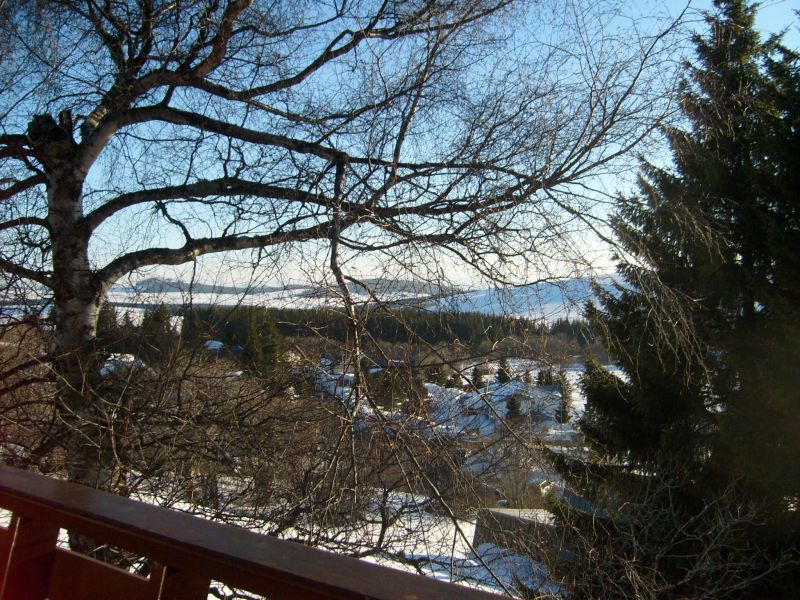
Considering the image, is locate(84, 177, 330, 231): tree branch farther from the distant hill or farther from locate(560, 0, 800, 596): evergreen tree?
locate(560, 0, 800, 596): evergreen tree

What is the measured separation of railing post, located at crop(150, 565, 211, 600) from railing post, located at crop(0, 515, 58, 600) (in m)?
0.35

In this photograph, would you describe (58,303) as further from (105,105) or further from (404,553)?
(404,553)

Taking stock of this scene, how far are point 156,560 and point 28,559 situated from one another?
42 centimetres

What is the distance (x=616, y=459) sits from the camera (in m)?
10.8

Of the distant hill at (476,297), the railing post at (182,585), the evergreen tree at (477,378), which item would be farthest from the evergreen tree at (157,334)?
the railing post at (182,585)

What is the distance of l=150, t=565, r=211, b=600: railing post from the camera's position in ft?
3.56

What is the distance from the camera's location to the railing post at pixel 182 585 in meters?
1.08

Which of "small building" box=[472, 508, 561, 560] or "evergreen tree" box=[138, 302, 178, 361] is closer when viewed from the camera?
"small building" box=[472, 508, 561, 560]

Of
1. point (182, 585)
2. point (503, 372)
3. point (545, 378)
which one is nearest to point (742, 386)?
point (545, 378)

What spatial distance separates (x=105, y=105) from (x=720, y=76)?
404 cm

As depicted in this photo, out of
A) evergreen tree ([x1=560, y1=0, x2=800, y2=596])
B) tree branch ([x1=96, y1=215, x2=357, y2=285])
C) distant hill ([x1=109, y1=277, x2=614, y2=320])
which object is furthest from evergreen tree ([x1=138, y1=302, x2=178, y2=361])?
evergreen tree ([x1=560, y1=0, x2=800, y2=596])

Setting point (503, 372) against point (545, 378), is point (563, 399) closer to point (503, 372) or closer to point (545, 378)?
point (545, 378)

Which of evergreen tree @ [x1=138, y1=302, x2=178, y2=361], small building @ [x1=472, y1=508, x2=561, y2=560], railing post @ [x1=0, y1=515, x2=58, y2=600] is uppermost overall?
evergreen tree @ [x1=138, y1=302, x2=178, y2=361]

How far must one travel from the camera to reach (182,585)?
110 centimetres
